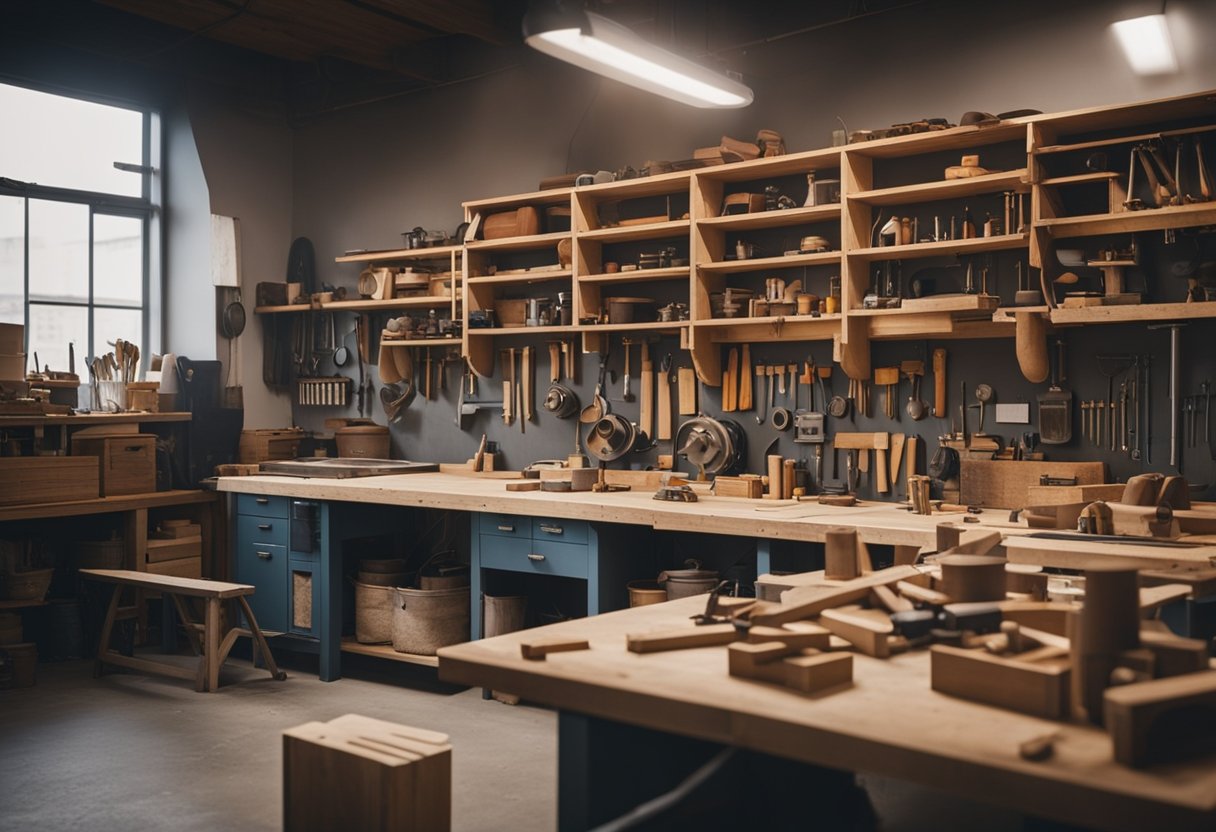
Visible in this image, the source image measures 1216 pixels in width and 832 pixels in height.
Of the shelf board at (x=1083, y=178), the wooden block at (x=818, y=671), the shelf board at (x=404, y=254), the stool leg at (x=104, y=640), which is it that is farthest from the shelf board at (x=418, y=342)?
the wooden block at (x=818, y=671)

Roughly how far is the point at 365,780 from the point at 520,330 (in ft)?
12.0

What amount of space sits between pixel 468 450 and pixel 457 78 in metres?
2.28

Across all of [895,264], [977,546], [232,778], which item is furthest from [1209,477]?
[232,778]

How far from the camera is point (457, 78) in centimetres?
680

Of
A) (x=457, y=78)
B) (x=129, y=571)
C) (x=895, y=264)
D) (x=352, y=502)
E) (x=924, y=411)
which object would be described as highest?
(x=457, y=78)

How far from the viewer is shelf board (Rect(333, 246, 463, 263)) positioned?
6.46m

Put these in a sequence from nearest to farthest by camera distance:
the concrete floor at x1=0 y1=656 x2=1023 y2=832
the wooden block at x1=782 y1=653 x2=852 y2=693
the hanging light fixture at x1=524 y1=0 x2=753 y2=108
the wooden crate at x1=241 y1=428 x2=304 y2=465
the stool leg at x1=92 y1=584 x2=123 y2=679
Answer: the wooden block at x1=782 y1=653 x2=852 y2=693
the hanging light fixture at x1=524 y1=0 x2=753 y2=108
the concrete floor at x1=0 y1=656 x2=1023 y2=832
the stool leg at x1=92 y1=584 x2=123 y2=679
the wooden crate at x1=241 y1=428 x2=304 y2=465

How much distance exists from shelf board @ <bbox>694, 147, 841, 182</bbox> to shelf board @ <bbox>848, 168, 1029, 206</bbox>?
0.83 ft

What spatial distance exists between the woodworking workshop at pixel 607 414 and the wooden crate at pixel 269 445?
0.42ft

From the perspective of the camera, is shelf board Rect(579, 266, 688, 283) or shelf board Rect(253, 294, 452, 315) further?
shelf board Rect(253, 294, 452, 315)

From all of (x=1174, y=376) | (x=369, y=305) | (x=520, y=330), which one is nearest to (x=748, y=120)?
(x=520, y=330)

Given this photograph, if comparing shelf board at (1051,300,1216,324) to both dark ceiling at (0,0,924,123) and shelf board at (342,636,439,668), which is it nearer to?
dark ceiling at (0,0,924,123)

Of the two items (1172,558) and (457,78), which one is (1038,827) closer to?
(1172,558)

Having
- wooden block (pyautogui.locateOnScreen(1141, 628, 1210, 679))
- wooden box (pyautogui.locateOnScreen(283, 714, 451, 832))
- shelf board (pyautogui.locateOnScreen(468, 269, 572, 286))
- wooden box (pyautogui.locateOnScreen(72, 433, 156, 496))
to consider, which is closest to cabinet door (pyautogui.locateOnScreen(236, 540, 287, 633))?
wooden box (pyautogui.locateOnScreen(72, 433, 156, 496))
